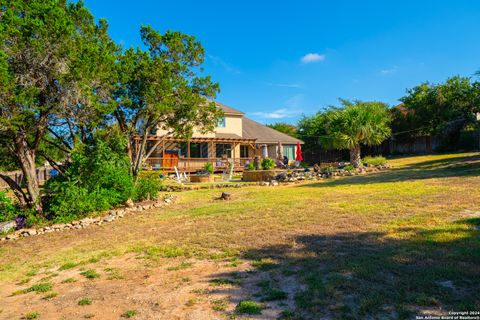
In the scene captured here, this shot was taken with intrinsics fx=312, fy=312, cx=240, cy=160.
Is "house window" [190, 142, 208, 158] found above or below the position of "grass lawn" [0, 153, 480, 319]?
above

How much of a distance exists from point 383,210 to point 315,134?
30.5 metres

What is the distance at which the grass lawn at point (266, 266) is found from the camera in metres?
3.17

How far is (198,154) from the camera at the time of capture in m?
29.1

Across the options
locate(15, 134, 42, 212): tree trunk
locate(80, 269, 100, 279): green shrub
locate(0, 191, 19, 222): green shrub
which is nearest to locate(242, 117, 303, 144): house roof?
locate(15, 134, 42, 212): tree trunk

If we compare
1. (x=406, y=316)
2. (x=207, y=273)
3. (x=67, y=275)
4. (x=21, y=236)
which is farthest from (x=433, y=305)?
(x=21, y=236)

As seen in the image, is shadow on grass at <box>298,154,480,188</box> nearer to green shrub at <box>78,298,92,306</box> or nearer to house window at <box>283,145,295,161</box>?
green shrub at <box>78,298,92,306</box>

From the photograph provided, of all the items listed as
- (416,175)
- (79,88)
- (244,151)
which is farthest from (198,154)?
(79,88)

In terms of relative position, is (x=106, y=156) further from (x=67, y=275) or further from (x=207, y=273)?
(x=207, y=273)

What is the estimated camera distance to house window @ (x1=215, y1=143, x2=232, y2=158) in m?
29.9

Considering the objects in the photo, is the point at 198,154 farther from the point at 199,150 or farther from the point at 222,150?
the point at 222,150

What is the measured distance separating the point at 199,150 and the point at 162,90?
724 inches

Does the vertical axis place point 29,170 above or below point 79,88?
below

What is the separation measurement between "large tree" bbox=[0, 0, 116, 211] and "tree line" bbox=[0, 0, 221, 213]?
0.02m

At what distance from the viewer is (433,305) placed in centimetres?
290
